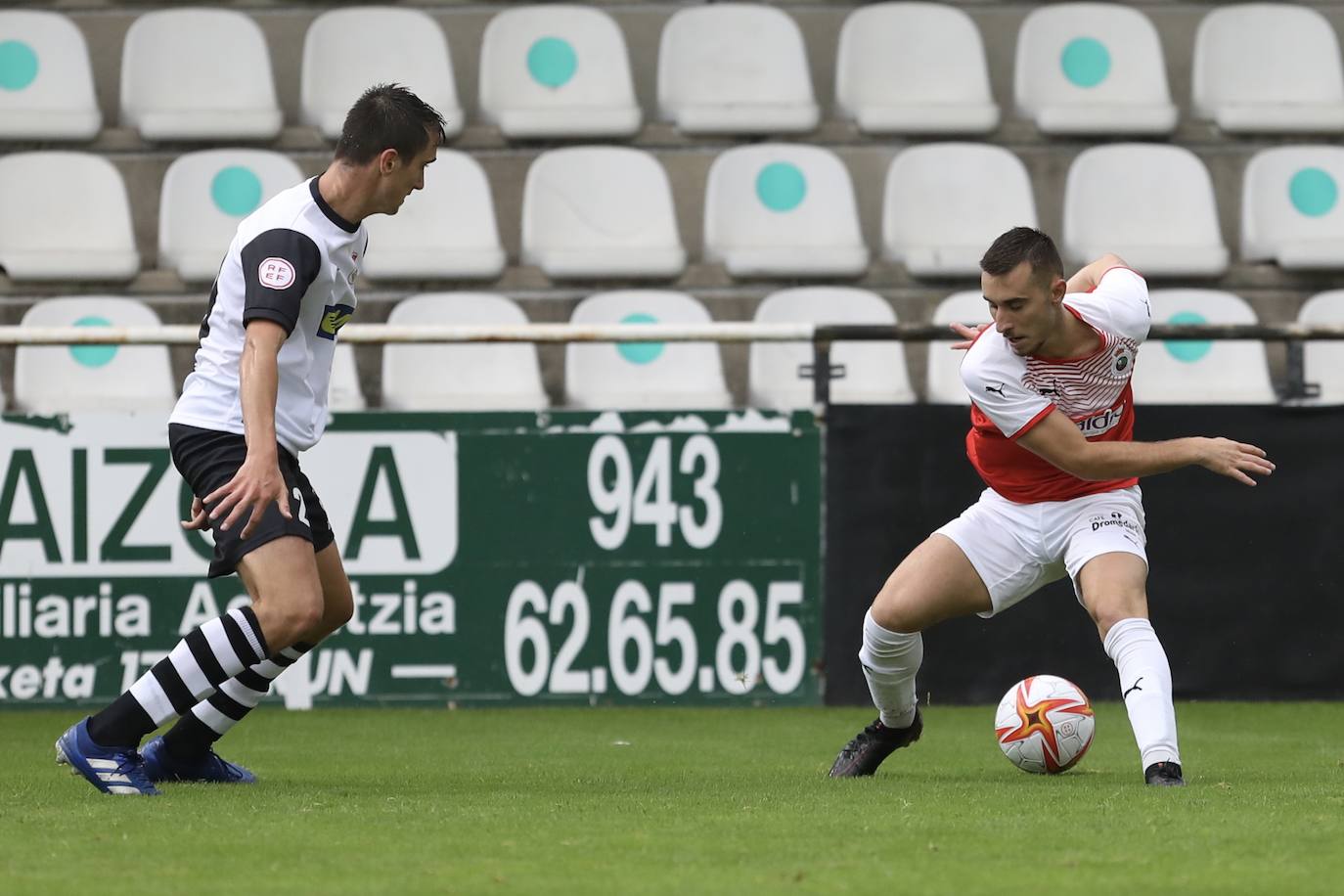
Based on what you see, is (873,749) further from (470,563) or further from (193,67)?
(193,67)

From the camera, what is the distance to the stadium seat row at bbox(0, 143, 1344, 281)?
9656 mm

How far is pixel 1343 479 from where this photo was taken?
7758mm

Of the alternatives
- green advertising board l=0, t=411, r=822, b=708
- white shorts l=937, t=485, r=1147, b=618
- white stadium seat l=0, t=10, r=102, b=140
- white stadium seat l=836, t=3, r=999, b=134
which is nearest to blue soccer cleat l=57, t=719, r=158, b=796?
white shorts l=937, t=485, r=1147, b=618

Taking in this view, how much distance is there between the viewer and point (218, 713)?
508 centimetres

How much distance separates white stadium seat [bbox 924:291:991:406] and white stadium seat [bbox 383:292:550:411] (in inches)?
73.3

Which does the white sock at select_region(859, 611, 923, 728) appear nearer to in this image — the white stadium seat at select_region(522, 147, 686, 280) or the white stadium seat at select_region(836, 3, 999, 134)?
the white stadium seat at select_region(522, 147, 686, 280)

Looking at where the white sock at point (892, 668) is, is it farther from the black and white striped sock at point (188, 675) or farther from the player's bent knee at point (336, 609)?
the black and white striped sock at point (188, 675)

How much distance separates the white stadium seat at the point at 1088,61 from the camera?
1061 centimetres

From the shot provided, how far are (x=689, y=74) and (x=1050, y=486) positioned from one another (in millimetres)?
5513

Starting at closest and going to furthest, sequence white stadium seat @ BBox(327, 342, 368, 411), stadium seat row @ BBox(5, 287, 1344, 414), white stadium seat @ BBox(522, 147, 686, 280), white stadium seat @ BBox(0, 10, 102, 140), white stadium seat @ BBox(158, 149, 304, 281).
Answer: white stadium seat @ BBox(327, 342, 368, 411)
stadium seat row @ BBox(5, 287, 1344, 414)
white stadium seat @ BBox(158, 149, 304, 281)
white stadium seat @ BBox(522, 147, 686, 280)
white stadium seat @ BBox(0, 10, 102, 140)

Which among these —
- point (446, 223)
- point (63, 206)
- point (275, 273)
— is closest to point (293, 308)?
point (275, 273)

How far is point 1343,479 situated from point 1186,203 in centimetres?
276

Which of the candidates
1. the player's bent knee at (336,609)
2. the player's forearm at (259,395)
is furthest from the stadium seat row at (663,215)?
the player's forearm at (259,395)

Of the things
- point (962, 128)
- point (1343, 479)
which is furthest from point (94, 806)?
point (962, 128)
